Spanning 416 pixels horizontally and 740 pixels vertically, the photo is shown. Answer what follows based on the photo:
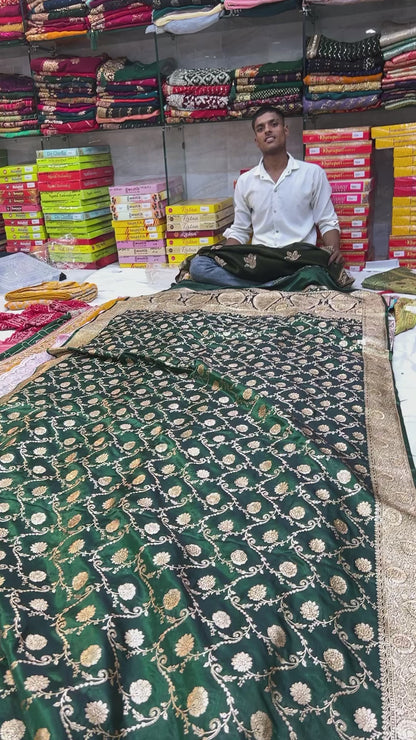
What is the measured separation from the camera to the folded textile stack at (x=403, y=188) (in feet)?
10.3

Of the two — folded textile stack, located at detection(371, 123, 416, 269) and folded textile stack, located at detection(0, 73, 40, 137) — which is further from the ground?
folded textile stack, located at detection(0, 73, 40, 137)

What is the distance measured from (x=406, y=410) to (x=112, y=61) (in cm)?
313

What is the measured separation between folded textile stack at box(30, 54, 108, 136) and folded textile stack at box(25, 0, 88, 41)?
5.7 inches

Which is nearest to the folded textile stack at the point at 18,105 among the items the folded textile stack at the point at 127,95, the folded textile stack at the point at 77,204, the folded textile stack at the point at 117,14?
the folded textile stack at the point at 77,204

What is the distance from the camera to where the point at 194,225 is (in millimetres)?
3729

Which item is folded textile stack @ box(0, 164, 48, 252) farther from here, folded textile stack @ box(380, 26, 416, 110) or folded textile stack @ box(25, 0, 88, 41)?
folded textile stack @ box(380, 26, 416, 110)

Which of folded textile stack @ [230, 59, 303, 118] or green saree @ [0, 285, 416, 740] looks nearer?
green saree @ [0, 285, 416, 740]

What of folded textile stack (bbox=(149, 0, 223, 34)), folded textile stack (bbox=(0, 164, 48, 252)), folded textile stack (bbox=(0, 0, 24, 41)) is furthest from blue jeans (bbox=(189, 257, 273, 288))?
folded textile stack (bbox=(0, 0, 24, 41))

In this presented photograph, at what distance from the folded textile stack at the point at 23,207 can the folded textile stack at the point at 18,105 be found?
24 cm

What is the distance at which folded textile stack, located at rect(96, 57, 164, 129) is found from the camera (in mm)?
3650

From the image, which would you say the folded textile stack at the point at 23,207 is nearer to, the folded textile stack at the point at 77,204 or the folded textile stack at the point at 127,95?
the folded textile stack at the point at 77,204

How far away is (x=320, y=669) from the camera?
0.90 m

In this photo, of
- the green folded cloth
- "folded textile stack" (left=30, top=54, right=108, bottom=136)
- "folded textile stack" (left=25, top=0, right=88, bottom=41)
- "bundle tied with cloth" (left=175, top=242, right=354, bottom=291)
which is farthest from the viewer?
"folded textile stack" (left=30, top=54, right=108, bottom=136)

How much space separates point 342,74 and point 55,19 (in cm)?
178
